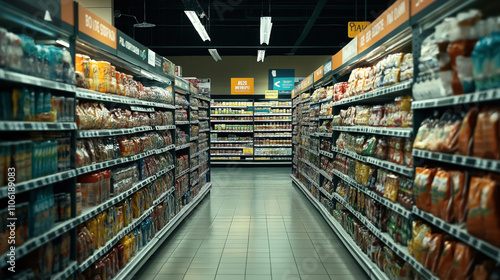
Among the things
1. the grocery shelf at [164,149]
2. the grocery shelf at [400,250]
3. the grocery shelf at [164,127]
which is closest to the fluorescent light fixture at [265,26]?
the grocery shelf at [164,127]

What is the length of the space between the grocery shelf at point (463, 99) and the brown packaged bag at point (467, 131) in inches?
3.3

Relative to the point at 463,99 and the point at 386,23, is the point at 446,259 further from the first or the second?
the point at 386,23

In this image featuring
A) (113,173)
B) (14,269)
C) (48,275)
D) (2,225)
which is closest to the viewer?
(2,225)

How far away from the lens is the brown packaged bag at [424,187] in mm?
2578

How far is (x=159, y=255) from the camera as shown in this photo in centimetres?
478

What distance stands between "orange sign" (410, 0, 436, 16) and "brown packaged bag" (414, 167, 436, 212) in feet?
3.95

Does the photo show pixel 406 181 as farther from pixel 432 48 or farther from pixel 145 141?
pixel 145 141

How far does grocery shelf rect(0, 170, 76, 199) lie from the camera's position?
6.49ft

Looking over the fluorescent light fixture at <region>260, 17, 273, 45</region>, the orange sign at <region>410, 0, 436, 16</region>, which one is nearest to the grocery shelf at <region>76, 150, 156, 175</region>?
the orange sign at <region>410, 0, 436, 16</region>

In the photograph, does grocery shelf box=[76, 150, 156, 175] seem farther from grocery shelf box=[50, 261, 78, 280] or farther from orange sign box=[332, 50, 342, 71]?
orange sign box=[332, 50, 342, 71]

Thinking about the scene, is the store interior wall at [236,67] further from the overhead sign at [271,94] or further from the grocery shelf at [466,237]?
the grocery shelf at [466,237]

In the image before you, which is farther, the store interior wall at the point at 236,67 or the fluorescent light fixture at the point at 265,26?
the store interior wall at the point at 236,67

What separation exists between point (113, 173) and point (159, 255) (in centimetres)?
160

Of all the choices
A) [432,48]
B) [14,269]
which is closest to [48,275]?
[14,269]
